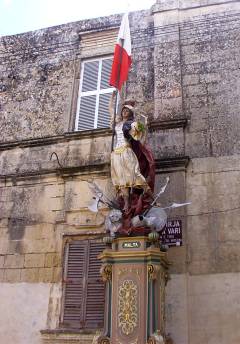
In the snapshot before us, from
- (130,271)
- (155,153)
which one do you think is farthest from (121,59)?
(130,271)

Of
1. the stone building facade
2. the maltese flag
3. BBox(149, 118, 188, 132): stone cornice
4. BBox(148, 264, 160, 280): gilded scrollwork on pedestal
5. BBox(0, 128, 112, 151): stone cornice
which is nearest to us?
BBox(148, 264, 160, 280): gilded scrollwork on pedestal

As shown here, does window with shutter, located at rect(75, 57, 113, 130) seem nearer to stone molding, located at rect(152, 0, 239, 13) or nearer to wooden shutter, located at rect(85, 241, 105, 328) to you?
stone molding, located at rect(152, 0, 239, 13)

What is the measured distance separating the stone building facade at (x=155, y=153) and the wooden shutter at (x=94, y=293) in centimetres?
21

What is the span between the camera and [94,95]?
30.7ft

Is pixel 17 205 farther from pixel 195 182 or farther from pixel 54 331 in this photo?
pixel 195 182

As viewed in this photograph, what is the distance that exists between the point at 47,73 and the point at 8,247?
3.59 m

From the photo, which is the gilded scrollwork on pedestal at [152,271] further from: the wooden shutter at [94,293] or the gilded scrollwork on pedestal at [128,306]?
the wooden shutter at [94,293]

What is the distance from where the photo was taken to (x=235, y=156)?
25.2 ft

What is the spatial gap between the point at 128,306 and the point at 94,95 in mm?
4643

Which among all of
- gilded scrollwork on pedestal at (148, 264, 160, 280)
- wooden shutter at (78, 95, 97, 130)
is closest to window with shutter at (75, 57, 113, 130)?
wooden shutter at (78, 95, 97, 130)

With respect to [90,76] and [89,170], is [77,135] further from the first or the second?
[90,76]

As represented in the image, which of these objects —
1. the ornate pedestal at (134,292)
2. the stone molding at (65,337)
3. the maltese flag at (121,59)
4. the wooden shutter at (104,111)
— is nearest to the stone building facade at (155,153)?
the stone molding at (65,337)

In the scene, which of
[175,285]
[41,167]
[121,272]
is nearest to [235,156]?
[175,285]

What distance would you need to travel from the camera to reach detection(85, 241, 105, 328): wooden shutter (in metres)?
7.28
